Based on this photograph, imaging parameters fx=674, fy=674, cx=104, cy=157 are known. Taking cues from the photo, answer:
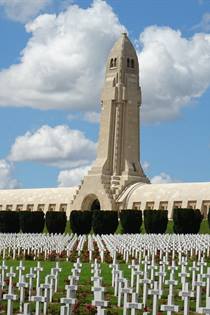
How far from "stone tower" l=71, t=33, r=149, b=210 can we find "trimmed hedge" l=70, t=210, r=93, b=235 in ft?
60.2

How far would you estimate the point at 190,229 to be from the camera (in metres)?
42.7

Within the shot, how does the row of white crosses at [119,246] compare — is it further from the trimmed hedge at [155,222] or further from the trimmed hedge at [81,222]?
the trimmed hedge at [81,222]

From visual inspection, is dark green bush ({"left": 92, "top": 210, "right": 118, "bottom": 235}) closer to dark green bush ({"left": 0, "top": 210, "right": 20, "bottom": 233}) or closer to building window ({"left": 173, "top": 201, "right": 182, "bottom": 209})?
dark green bush ({"left": 0, "top": 210, "right": 20, "bottom": 233})

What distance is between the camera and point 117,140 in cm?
6556

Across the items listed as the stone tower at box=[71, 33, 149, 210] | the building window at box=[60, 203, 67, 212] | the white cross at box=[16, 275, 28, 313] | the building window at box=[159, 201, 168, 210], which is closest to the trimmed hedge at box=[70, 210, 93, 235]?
the building window at box=[159, 201, 168, 210]

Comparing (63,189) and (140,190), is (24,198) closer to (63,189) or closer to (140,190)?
(63,189)

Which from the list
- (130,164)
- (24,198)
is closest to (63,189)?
(24,198)

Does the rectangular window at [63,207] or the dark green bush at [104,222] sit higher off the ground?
the rectangular window at [63,207]

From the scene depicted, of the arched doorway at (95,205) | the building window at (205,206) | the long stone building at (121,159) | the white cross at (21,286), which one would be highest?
the long stone building at (121,159)

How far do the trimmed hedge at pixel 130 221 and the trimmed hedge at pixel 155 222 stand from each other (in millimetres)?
995

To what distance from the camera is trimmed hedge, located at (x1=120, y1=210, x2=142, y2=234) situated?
45000mm

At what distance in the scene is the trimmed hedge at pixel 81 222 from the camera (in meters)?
45.1

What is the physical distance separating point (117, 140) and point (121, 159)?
74.3 inches

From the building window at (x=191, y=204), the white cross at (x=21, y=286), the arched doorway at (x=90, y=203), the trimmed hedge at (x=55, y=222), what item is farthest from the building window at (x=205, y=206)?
the white cross at (x=21, y=286)
